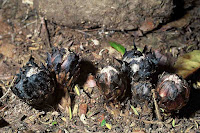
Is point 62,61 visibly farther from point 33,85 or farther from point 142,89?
point 142,89

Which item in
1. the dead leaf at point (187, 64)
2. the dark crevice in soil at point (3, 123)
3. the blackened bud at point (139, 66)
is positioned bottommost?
the dark crevice in soil at point (3, 123)

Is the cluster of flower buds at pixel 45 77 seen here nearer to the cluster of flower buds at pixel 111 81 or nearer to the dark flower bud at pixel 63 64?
the dark flower bud at pixel 63 64

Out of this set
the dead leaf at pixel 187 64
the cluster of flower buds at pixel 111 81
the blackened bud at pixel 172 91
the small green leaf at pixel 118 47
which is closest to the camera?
the blackened bud at pixel 172 91

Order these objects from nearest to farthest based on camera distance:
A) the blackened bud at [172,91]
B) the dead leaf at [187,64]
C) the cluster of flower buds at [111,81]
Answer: the blackened bud at [172,91] → the cluster of flower buds at [111,81] → the dead leaf at [187,64]

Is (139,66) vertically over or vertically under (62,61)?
under

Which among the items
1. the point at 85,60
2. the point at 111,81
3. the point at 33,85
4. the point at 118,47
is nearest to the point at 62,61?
the point at 33,85

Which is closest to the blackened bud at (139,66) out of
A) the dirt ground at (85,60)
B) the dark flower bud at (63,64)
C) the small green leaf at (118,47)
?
the dirt ground at (85,60)

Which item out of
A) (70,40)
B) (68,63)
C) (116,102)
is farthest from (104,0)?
(116,102)
